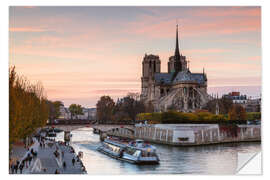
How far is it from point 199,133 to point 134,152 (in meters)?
10.7

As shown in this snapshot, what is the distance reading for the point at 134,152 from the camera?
1099 inches

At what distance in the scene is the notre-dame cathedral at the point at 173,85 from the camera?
64.0 m

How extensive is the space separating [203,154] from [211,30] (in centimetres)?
1146

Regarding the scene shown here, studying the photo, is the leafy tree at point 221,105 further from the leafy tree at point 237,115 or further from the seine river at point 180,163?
the seine river at point 180,163

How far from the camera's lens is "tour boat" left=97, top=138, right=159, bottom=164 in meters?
26.6

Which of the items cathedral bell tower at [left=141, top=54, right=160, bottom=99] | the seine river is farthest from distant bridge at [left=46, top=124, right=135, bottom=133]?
cathedral bell tower at [left=141, top=54, right=160, bottom=99]

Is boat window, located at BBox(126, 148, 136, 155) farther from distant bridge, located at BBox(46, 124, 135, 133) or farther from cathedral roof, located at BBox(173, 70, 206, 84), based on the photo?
cathedral roof, located at BBox(173, 70, 206, 84)

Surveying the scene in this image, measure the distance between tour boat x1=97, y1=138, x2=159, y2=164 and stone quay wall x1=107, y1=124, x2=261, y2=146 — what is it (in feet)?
19.6

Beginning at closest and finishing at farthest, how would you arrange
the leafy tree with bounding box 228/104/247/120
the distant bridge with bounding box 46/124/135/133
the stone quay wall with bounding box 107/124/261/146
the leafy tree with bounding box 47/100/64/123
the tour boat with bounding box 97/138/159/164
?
the tour boat with bounding box 97/138/159/164, the stone quay wall with bounding box 107/124/261/146, the distant bridge with bounding box 46/124/135/133, the leafy tree with bounding box 228/104/247/120, the leafy tree with bounding box 47/100/64/123

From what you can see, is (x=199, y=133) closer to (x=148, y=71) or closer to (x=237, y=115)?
(x=237, y=115)

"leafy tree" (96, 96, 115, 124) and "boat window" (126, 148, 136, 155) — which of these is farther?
"leafy tree" (96, 96, 115, 124)

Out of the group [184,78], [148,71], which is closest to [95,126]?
[184,78]
